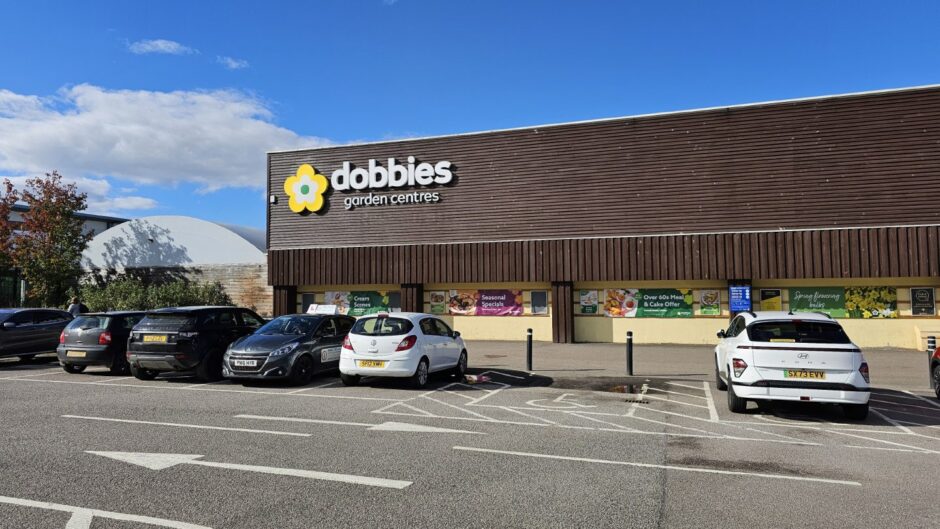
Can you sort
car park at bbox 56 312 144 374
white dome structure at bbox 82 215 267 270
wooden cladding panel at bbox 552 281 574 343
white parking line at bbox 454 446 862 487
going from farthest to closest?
white dome structure at bbox 82 215 267 270
wooden cladding panel at bbox 552 281 574 343
car park at bbox 56 312 144 374
white parking line at bbox 454 446 862 487

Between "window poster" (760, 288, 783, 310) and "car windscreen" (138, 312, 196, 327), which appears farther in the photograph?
"window poster" (760, 288, 783, 310)

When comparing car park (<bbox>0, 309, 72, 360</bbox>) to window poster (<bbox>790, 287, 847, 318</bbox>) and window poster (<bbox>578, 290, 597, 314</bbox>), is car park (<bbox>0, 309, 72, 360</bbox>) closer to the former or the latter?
window poster (<bbox>578, 290, 597, 314</bbox>)

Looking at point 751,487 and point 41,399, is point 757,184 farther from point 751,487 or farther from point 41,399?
point 41,399

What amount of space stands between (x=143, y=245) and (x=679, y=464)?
30598 millimetres

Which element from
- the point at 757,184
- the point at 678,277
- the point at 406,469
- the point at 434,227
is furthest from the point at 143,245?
the point at 406,469

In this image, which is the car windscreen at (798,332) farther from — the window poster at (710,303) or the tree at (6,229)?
the tree at (6,229)

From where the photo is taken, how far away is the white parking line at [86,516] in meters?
4.47

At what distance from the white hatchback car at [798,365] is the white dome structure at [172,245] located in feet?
76.8

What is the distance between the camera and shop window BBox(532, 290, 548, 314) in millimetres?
23734

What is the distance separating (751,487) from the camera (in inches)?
220

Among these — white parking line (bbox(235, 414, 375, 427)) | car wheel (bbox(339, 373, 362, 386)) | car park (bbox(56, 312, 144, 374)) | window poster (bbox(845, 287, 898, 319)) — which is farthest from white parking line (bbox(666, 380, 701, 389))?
car park (bbox(56, 312, 144, 374))

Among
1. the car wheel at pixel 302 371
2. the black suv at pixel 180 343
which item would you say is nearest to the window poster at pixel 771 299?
the car wheel at pixel 302 371

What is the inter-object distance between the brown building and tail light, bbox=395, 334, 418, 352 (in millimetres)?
11969

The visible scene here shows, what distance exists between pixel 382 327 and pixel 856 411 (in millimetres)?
7715
